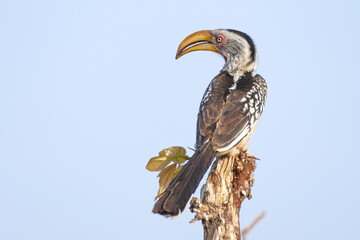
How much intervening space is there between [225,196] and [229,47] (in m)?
2.38

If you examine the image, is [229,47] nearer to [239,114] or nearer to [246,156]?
[239,114]

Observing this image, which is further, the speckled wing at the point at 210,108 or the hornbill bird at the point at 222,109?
the speckled wing at the point at 210,108

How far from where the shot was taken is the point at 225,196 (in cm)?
416

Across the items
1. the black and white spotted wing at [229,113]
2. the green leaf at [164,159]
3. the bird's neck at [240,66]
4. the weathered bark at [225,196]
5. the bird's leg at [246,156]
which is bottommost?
the weathered bark at [225,196]

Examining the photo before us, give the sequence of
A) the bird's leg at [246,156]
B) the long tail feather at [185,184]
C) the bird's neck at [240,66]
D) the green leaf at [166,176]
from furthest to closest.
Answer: the bird's neck at [240,66] < the bird's leg at [246,156] < the green leaf at [166,176] < the long tail feather at [185,184]

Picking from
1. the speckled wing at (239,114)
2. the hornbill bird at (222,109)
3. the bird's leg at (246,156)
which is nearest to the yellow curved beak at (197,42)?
the hornbill bird at (222,109)

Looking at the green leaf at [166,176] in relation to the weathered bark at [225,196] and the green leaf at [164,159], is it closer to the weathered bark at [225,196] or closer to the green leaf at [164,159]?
the green leaf at [164,159]

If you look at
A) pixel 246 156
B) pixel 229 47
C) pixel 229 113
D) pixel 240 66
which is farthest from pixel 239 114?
pixel 229 47

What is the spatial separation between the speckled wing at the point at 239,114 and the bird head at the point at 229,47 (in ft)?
1.26

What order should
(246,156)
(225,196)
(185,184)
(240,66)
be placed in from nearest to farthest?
1. (185,184)
2. (225,196)
3. (246,156)
4. (240,66)

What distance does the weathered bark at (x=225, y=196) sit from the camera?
391 centimetres

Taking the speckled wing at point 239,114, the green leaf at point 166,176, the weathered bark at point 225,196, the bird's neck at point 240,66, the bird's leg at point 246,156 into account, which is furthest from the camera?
the bird's neck at point 240,66

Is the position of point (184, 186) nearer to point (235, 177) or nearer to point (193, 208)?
point (193, 208)

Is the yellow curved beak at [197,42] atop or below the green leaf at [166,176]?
atop
